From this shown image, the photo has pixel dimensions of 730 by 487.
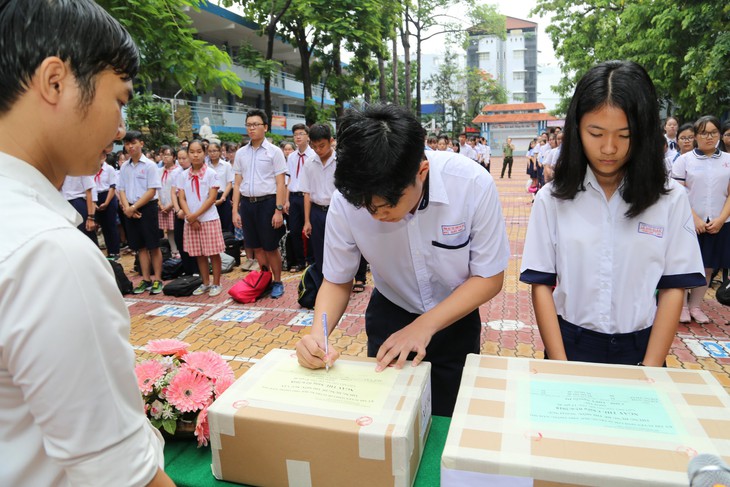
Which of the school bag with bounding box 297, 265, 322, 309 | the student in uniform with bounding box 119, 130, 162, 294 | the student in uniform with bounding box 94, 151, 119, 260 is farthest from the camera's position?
the student in uniform with bounding box 94, 151, 119, 260

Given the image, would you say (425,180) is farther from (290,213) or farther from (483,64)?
(483,64)

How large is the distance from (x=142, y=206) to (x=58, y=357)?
5.37 meters

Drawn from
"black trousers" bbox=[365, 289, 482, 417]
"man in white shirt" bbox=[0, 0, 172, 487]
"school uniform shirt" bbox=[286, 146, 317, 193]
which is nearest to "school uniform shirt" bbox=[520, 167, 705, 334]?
"black trousers" bbox=[365, 289, 482, 417]

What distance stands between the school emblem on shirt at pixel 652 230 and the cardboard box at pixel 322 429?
0.78 m

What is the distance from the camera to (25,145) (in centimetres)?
71

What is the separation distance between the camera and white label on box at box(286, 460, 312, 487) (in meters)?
1.08

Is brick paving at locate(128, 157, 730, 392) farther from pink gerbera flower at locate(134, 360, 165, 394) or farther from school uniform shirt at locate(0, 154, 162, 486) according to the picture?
school uniform shirt at locate(0, 154, 162, 486)

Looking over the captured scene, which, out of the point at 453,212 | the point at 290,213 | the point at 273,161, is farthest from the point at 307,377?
the point at 290,213

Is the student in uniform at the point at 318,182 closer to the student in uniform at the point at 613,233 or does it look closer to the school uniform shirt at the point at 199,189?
the school uniform shirt at the point at 199,189

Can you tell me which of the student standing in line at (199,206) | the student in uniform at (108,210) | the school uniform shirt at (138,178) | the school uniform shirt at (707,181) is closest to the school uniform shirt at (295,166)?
the student standing in line at (199,206)

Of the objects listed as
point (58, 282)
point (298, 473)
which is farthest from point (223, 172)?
point (58, 282)

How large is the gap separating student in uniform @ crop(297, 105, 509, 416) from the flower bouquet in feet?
0.83

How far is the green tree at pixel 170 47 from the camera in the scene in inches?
157

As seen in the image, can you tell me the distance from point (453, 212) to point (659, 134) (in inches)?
24.1
